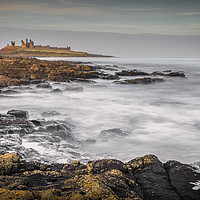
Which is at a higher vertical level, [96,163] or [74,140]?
[96,163]

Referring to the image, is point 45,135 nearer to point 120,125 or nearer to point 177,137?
point 120,125

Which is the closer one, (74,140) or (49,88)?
(74,140)

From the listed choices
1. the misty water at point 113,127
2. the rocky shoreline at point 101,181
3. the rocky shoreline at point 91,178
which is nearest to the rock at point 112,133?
the misty water at point 113,127

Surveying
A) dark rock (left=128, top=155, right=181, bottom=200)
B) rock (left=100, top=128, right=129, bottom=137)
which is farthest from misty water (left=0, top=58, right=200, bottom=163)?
dark rock (left=128, top=155, right=181, bottom=200)

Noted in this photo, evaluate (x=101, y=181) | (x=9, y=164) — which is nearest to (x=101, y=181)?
(x=101, y=181)

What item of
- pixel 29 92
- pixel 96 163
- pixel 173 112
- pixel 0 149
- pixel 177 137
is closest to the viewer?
pixel 96 163

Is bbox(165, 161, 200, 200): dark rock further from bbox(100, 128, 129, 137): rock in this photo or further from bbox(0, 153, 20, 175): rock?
bbox(100, 128, 129, 137): rock

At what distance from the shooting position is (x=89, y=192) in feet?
9.36

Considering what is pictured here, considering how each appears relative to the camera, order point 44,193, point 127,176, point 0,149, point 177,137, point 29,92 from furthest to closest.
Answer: point 29,92, point 177,137, point 0,149, point 127,176, point 44,193

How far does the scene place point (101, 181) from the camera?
3162 mm

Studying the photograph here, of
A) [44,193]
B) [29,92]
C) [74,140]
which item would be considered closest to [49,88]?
[29,92]

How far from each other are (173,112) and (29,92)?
10.8m

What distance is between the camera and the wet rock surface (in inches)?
112

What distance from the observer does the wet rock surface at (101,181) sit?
9.37 ft
